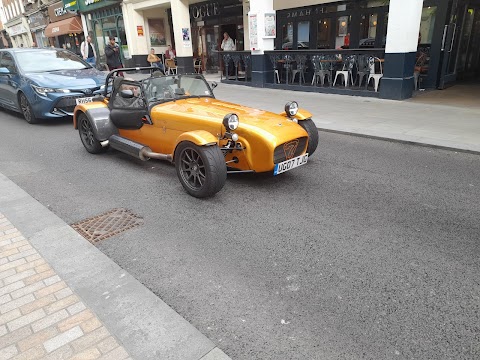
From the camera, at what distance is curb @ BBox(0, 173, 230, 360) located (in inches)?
89.9

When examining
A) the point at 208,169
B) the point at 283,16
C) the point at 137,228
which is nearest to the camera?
the point at 137,228

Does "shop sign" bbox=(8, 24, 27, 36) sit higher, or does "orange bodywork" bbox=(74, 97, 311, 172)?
"shop sign" bbox=(8, 24, 27, 36)

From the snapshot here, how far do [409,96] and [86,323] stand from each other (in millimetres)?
10589

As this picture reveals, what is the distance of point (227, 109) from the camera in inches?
203

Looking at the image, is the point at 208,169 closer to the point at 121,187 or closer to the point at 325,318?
the point at 121,187

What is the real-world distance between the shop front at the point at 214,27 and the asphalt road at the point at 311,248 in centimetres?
1262

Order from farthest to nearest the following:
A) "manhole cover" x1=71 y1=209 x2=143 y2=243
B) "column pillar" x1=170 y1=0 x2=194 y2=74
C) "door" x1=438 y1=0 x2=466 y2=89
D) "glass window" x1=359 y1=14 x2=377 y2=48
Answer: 1. "column pillar" x1=170 y1=0 x2=194 y2=74
2. "glass window" x1=359 y1=14 x2=377 y2=48
3. "door" x1=438 y1=0 x2=466 y2=89
4. "manhole cover" x1=71 y1=209 x2=143 y2=243

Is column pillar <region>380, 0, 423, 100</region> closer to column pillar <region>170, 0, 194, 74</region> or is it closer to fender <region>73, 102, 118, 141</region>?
fender <region>73, 102, 118, 141</region>

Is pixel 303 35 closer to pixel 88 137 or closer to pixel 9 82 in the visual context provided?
pixel 9 82

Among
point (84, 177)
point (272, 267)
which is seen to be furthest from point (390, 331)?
point (84, 177)

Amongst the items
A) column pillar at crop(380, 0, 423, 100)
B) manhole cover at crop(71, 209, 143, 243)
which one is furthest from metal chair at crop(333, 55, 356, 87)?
manhole cover at crop(71, 209, 143, 243)

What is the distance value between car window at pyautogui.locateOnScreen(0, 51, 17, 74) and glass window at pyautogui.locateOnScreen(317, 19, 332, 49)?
34.8 ft

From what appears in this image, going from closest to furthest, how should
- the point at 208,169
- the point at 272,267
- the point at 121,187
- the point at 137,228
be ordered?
the point at 272,267, the point at 137,228, the point at 208,169, the point at 121,187

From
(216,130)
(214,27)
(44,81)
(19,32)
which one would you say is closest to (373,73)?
(216,130)
